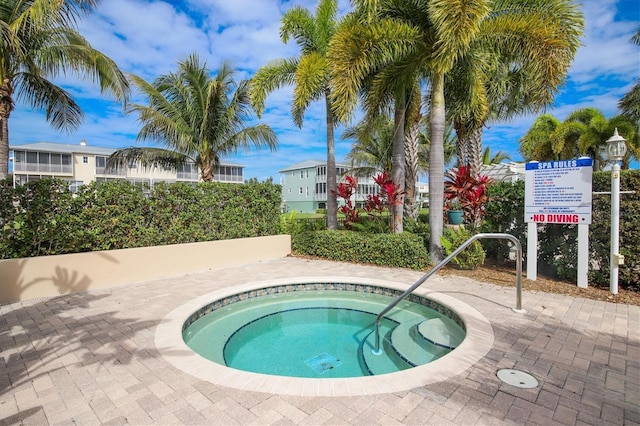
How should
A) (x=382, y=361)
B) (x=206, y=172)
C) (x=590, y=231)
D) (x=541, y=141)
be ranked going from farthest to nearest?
(x=541, y=141)
(x=206, y=172)
(x=590, y=231)
(x=382, y=361)

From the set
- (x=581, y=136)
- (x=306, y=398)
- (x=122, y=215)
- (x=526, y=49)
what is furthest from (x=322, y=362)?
(x=581, y=136)

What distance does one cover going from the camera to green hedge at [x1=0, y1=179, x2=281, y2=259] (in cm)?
605

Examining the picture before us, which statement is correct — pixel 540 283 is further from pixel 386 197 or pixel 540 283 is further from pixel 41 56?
pixel 41 56

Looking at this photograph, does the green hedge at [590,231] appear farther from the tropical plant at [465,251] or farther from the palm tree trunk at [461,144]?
the palm tree trunk at [461,144]

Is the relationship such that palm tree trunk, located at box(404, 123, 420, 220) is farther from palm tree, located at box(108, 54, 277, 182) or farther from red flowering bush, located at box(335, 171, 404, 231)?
palm tree, located at box(108, 54, 277, 182)

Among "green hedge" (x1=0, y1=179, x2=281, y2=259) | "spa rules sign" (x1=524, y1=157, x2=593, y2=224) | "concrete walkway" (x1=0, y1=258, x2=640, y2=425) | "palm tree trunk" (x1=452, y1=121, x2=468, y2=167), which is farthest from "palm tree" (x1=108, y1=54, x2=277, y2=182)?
"spa rules sign" (x1=524, y1=157, x2=593, y2=224)

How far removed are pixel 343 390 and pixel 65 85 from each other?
10732 millimetres

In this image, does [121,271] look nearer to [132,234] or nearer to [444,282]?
[132,234]

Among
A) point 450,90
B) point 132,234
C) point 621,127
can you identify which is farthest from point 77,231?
point 621,127

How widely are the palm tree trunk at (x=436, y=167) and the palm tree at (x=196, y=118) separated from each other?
7.62 meters

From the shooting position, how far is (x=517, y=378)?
2.97 metres

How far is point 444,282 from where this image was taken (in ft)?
21.9

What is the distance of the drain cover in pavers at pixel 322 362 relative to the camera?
4086mm

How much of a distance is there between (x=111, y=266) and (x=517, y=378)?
7550 mm
